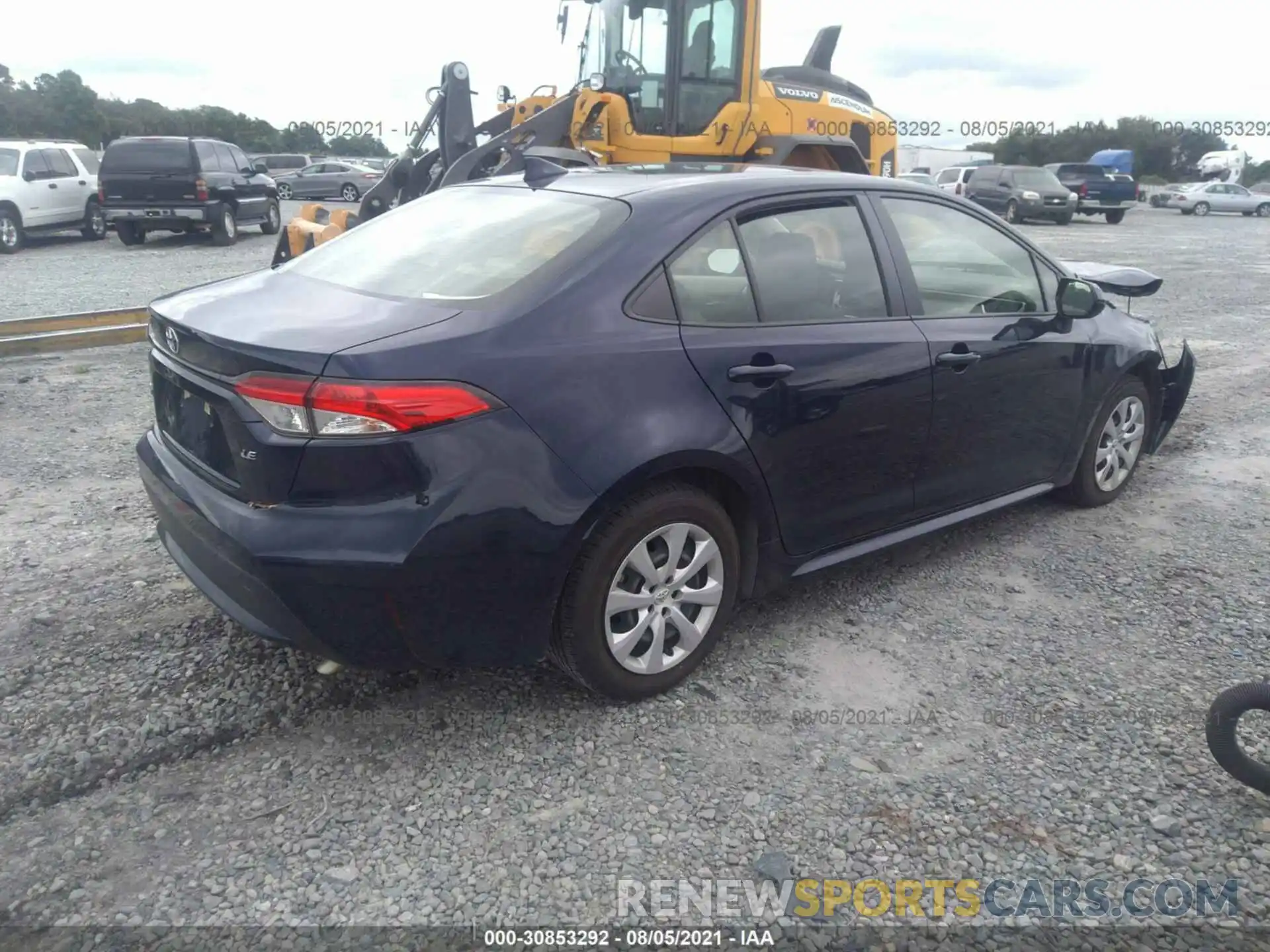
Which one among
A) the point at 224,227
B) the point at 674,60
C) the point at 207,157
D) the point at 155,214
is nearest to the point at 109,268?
the point at 155,214

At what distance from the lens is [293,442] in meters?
2.50

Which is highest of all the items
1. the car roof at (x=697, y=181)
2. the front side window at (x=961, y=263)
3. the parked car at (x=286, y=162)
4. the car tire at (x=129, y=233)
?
the parked car at (x=286, y=162)

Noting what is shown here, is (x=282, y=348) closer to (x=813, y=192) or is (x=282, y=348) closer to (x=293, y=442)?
(x=293, y=442)

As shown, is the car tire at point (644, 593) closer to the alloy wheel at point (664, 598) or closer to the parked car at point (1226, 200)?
the alloy wheel at point (664, 598)

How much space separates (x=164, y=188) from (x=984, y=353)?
15.5m

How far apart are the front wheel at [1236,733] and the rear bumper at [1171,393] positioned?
8.64 ft

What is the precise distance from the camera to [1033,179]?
26.2 m

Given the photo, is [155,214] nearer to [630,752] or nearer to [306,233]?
[306,233]

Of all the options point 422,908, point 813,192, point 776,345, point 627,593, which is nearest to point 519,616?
point 627,593

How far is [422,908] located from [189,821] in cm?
70

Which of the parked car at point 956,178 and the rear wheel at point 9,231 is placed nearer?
the rear wheel at point 9,231

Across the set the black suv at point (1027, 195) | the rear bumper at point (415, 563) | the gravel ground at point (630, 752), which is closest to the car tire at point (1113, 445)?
the gravel ground at point (630, 752)

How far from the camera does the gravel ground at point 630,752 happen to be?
239 centimetres

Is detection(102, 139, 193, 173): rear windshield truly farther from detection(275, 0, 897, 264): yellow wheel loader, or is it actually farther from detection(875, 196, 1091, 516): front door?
detection(875, 196, 1091, 516): front door
